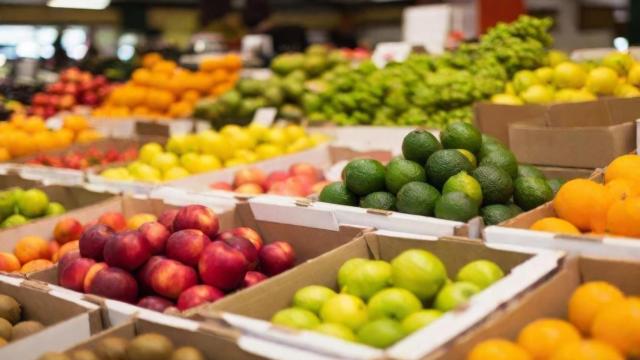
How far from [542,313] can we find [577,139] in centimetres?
117

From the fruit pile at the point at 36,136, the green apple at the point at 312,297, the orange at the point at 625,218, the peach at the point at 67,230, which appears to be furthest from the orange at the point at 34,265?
the fruit pile at the point at 36,136

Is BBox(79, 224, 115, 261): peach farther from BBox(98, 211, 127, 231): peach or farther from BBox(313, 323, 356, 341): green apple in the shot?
BBox(313, 323, 356, 341): green apple

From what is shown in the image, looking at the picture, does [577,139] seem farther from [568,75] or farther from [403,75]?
[403,75]

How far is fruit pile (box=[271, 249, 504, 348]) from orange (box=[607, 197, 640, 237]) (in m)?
0.33

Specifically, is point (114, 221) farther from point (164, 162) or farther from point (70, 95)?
point (70, 95)

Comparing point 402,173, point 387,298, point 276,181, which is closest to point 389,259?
point 402,173

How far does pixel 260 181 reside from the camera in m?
3.12

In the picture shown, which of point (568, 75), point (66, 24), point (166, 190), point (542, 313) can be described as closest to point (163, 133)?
point (166, 190)

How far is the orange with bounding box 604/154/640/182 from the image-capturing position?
79.4 inches

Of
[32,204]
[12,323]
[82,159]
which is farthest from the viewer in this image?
[82,159]

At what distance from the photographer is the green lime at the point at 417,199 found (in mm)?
2012

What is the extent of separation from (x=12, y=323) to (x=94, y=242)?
0.30 m

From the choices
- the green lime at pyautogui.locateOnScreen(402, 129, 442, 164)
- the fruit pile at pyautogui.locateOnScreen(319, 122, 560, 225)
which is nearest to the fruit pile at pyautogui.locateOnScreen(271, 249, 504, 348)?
the fruit pile at pyautogui.locateOnScreen(319, 122, 560, 225)

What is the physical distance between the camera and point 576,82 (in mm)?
3232
